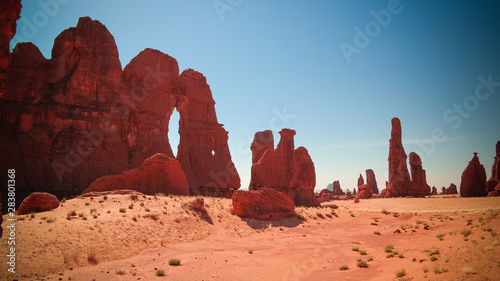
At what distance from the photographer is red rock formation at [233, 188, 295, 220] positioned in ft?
68.2

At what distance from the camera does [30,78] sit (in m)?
30.3

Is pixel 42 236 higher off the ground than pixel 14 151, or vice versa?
pixel 14 151

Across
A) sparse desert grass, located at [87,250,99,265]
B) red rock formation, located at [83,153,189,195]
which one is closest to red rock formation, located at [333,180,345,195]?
red rock formation, located at [83,153,189,195]

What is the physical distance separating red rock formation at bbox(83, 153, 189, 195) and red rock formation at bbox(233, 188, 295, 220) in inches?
225

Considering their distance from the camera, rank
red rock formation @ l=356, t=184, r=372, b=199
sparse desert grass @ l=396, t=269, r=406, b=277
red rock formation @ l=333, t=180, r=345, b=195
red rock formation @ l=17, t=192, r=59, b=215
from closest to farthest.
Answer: sparse desert grass @ l=396, t=269, r=406, b=277
red rock formation @ l=17, t=192, r=59, b=215
red rock formation @ l=356, t=184, r=372, b=199
red rock formation @ l=333, t=180, r=345, b=195

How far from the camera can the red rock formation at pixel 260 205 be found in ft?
68.2

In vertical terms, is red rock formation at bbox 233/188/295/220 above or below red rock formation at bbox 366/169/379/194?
below

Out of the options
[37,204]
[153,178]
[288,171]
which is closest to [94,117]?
[153,178]

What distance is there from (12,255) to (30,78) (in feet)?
92.8

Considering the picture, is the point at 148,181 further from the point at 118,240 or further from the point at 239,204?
the point at 118,240

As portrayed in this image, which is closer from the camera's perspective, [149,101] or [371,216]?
[371,216]

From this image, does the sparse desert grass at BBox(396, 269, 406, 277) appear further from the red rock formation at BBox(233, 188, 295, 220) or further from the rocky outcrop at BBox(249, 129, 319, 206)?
the rocky outcrop at BBox(249, 129, 319, 206)

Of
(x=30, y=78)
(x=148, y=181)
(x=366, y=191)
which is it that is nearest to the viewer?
(x=148, y=181)

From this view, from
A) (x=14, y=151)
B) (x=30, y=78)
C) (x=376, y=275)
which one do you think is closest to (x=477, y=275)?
(x=376, y=275)
